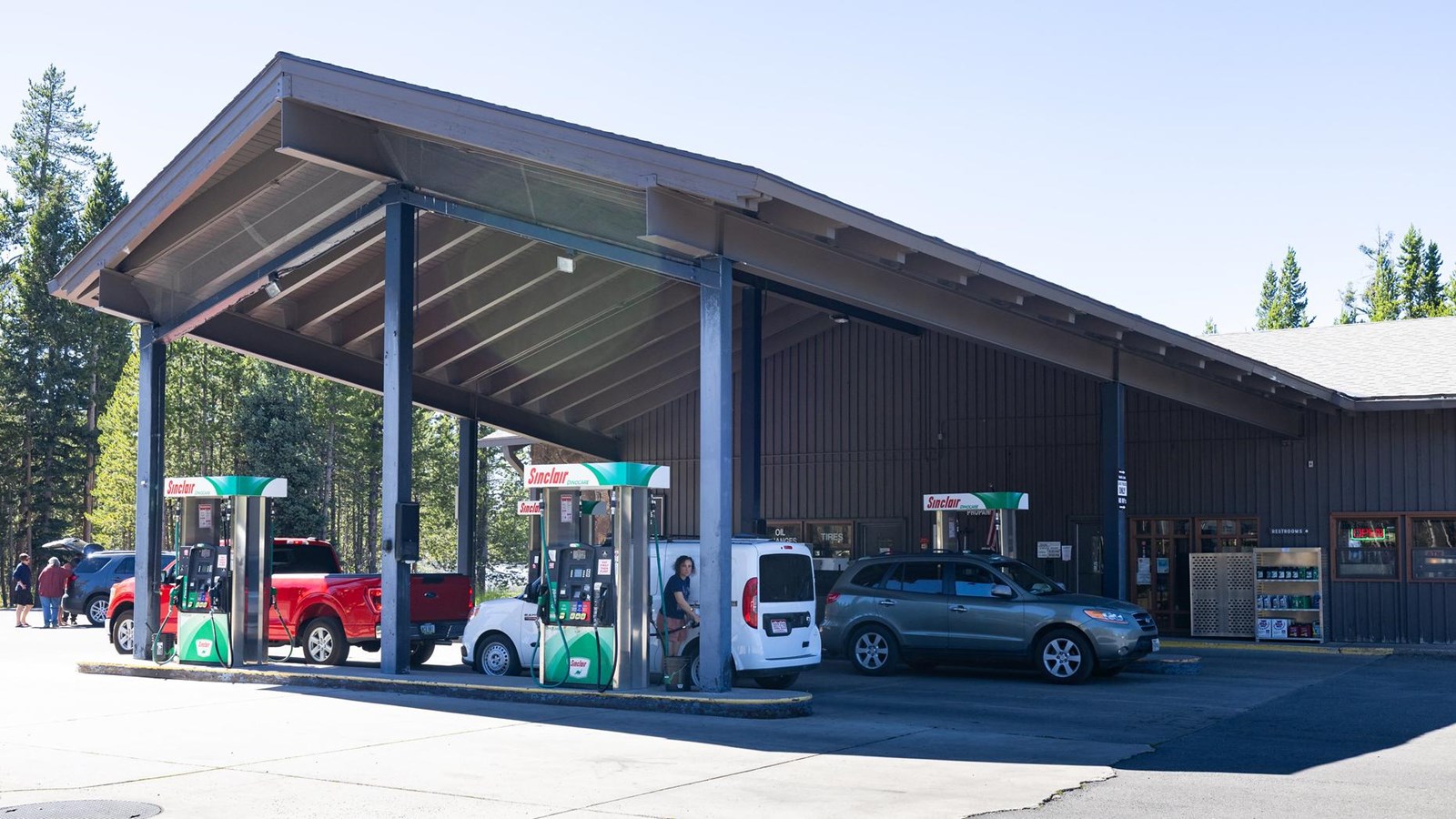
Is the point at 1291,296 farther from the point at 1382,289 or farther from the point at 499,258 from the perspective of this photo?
the point at 499,258

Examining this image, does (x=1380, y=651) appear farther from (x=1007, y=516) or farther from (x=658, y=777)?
(x=658, y=777)

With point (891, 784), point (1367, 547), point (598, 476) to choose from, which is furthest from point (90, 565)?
point (1367, 547)

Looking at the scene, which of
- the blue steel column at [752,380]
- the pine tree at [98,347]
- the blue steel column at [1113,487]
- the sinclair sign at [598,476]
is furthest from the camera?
the pine tree at [98,347]

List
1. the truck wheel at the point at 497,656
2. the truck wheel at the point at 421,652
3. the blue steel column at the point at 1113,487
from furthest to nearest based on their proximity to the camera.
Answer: the blue steel column at the point at 1113,487, the truck wheel at the point at 421,652, the truck wheel at the point at 497,656

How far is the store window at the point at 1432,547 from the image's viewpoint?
21828 mm

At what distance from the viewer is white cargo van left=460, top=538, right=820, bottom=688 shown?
47.8 feet

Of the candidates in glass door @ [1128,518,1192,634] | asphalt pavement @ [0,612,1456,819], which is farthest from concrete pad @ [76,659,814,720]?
glass door @ [1128,518,1192,634]

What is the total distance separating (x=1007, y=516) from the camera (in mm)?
21641

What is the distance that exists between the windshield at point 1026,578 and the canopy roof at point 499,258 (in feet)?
10.9

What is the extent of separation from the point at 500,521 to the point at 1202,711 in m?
64.2

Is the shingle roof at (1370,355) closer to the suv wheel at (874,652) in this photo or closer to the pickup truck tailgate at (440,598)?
the suv wheel at (874,652)

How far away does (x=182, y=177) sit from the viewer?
16625 millimetres

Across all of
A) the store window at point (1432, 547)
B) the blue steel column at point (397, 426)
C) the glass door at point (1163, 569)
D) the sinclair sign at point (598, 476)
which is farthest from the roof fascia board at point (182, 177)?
the store window at point (1432, 547)

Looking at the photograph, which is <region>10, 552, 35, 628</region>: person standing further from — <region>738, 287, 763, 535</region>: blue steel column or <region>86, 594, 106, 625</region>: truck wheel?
<region>738, 287, 763, 535</region>: blue steel column
